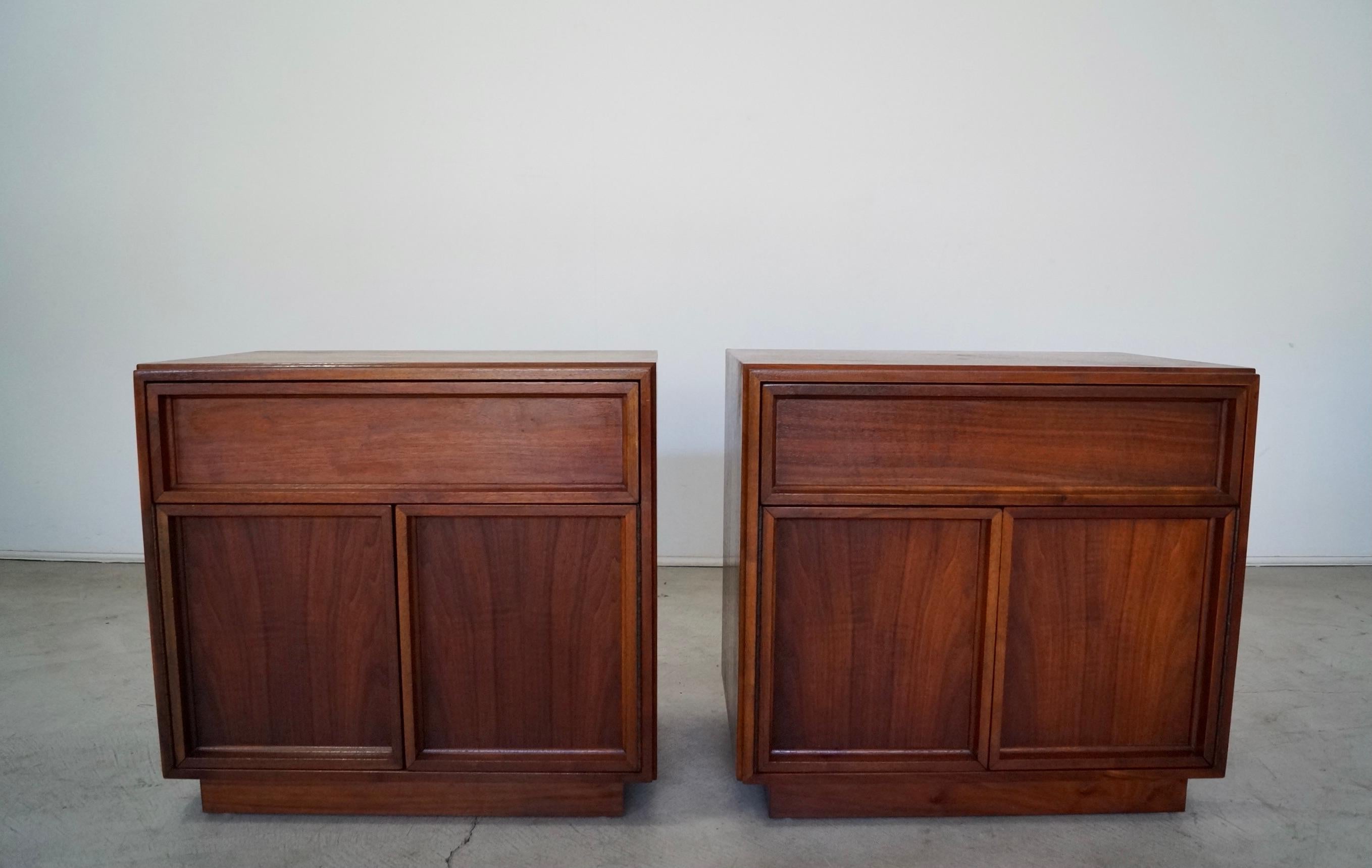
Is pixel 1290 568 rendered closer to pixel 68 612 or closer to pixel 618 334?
pixel 618 334

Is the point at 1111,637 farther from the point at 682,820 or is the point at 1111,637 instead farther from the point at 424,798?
the point at 424,798

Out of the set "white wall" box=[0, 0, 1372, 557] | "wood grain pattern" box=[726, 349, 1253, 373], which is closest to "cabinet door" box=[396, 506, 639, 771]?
"wood grain pattern" box=[726, 349, 1253, 373]

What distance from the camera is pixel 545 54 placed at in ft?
10.7

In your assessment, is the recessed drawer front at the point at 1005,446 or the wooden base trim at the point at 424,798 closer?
the recessed drawer front at the point at 1005,446

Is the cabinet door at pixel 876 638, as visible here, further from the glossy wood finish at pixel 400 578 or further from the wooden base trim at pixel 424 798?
the wooden base trim at pixel 424 798

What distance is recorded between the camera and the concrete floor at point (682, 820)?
1.67 m

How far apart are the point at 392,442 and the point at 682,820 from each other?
956mm

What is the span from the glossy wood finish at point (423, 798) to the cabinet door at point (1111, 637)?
0.83m

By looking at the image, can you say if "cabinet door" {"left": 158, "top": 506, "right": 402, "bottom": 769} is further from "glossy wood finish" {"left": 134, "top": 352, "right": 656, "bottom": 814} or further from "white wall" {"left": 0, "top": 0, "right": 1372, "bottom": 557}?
"white wall" {"left": 0, "top": 0, "right": 1372, "bottom": 557}

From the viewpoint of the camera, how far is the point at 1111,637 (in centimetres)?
173

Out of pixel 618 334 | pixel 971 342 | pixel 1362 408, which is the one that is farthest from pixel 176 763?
pixel 1362 408

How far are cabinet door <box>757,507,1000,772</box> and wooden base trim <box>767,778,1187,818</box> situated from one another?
0.23ft

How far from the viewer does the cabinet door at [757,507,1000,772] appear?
1695 mm

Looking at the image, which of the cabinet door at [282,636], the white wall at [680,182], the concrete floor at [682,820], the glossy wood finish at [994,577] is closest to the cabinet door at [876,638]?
the glossy wood finish at [994,577]
